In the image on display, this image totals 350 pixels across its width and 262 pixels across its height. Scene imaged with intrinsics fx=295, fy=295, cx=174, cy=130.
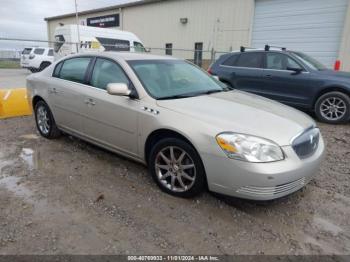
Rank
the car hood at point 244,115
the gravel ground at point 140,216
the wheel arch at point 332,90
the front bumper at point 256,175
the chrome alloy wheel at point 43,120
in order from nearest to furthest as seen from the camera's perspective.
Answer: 1. the gravel ground at point 140,216
2. the front bumper at point 256,175
3. the car hood at point 244,115
4. the chrome alloy wheel at point 43,120
5. the wheel arch at point 332,90

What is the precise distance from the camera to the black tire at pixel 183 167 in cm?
294

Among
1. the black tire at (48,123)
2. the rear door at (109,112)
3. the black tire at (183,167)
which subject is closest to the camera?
the black tire at (183,167)

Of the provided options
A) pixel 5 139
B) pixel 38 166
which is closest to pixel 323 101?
pixel 38 166

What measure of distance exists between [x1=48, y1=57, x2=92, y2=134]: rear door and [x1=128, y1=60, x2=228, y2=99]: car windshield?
916 millimetres

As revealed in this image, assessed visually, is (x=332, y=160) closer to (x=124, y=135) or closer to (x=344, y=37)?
(x=124, y=135)

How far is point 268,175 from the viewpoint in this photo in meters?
2.59

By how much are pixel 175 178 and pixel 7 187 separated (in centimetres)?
195

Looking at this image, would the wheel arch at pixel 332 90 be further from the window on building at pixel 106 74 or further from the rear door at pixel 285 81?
the window on building at pixel 106 74

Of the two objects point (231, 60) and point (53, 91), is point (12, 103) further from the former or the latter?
point (231, 60)

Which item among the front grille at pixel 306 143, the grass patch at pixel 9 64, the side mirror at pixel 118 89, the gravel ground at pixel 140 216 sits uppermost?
the side mirror at pixel 118 89

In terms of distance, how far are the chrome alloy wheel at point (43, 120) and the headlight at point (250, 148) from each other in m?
3.47

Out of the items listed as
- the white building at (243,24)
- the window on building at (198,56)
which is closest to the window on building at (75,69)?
the white building at (243,24)

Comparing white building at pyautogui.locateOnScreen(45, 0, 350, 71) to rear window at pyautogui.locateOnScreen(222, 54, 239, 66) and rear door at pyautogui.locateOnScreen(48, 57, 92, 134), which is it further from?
rear door at pyautogui.locateOnScreen(48, 57, 92, 134)

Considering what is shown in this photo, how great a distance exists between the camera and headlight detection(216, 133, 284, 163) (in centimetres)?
263
